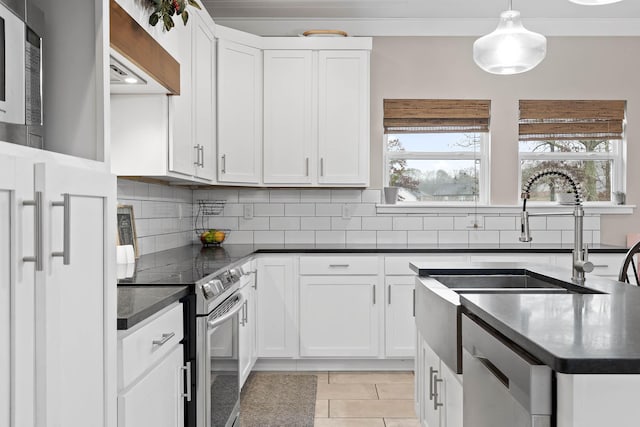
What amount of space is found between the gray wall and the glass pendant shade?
2091 millimetres

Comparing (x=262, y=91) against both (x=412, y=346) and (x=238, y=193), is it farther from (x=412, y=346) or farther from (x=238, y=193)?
(x=412, y=346)

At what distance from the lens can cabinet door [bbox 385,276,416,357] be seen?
3857mm

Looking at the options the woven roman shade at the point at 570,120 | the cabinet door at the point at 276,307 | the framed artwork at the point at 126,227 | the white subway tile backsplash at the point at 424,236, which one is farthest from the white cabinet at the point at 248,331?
the woven roman shade at the point at 570,120

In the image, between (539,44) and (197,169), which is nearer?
(539,44)

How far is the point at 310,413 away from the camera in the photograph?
10.3 ft

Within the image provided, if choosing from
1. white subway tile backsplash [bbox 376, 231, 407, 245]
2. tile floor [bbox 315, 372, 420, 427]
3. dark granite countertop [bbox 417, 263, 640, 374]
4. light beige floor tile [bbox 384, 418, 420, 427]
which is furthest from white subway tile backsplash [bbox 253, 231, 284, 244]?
dark granite countertop [bbox 417, 263, 640, 374]

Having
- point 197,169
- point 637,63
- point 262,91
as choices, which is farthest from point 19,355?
point 637,63

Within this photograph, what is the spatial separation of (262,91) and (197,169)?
3.51ft

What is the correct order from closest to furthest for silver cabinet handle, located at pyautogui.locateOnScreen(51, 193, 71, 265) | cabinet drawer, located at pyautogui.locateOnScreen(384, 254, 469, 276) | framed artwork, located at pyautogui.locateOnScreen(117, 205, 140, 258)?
silver cabinet handle, located at pyautogui.locateOnScreen(51, 193, 71, 265) → framed artwork, located at pyautogui.locateOnScreen(117, 205, 140, 258) → cabinet drawer, located at pyautogui.locateOnScreen(384, 254, 469, 276)

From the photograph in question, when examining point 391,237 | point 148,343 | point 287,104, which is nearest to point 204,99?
point 287,104

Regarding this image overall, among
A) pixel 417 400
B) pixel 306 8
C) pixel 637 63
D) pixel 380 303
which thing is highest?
pixel 306 8

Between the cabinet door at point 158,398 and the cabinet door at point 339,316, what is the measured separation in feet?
6.28

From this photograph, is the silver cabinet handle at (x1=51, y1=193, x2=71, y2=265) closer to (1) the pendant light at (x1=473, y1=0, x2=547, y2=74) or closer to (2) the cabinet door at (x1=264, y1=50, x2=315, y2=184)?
(1) the pendant light at (x1=473, y1=0, x2=547, y2=74)

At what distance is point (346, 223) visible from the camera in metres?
4.46
